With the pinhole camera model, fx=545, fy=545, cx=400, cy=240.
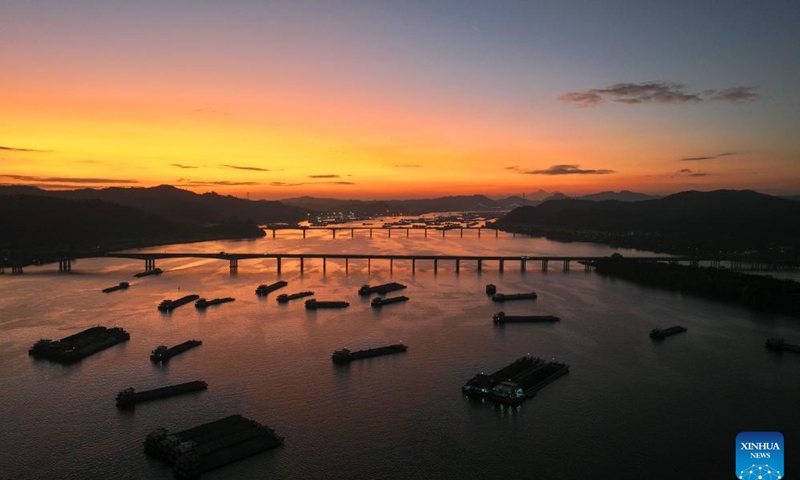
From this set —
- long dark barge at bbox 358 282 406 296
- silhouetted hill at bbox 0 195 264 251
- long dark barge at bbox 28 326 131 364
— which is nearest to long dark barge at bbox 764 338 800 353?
long dark barge at bbox 358 282 406 296

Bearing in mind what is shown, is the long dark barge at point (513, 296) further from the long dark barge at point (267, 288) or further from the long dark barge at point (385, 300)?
the long dark barge at point (267, 288)

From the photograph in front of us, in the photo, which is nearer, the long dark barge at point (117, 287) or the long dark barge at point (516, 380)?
the long dark barge at point (516, 380)

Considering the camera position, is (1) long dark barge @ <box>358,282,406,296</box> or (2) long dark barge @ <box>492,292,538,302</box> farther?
(1) long dark barge @ <box>358,282,406,296</box>

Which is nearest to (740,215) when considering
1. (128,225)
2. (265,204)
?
(128,225)

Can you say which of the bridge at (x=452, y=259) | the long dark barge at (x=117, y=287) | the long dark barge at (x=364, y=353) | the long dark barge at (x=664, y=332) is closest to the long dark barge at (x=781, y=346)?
the long dark barge at (x=664, y=332)

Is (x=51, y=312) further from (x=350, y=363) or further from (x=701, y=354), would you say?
(x=701, y=354)

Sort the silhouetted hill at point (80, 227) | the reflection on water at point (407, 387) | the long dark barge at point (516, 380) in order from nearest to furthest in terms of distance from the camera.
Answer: the reflection on water at point (407, 387) < the long dark barge at point (516, 380) < the silhouetted hill at point (80, 227)

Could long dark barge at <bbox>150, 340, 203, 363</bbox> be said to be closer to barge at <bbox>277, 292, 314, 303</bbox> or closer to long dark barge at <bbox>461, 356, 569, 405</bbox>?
barge at <bbox>277, 292, 314, 303</bbox>
